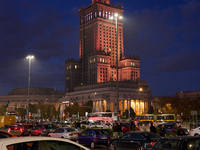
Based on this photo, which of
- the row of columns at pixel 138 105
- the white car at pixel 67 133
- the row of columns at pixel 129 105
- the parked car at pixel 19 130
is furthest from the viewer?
the row of columns at pixel 138 105

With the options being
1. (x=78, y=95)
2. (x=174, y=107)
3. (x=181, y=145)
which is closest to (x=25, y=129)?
(x=181, y=145)

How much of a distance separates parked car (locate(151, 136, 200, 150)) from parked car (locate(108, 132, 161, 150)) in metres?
6.46

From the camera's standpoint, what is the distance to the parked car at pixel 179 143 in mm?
9211

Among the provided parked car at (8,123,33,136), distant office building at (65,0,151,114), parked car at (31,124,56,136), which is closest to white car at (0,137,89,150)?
parked car at (31,124,56,136)

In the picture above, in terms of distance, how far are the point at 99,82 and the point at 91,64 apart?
16.1 m

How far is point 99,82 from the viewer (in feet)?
589

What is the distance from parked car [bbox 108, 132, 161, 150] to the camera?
16.4m

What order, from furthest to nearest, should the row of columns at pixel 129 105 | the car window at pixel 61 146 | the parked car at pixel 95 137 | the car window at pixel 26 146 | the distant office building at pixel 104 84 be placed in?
the distant office building at pixel 104 84 < the row of columns at pixel 129 105 < the parked car at pixel 95 137 < the car window at pixel 61 146 < the car window at pixel 26 146

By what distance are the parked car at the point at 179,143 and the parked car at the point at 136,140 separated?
6456mm

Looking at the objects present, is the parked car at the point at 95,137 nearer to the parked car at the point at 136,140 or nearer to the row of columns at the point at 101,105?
the parked car at the point at 136,140

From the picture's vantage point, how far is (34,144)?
599 centimetres

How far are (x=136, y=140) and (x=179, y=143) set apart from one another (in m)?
7.56

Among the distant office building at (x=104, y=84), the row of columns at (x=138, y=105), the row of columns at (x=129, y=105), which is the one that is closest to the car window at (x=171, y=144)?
the distant office building at (x=104, y=84)

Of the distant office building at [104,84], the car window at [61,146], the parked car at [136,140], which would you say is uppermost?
the distant office building at [104,84]
